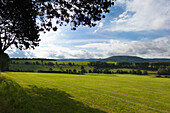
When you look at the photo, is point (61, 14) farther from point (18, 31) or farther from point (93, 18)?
point (18, 31)

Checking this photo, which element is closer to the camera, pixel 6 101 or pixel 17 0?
pixel 6 101

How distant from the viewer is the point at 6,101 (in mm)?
10164

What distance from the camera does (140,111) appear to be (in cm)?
1423

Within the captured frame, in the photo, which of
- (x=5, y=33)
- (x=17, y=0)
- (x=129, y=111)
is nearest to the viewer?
(x=17, y=0)

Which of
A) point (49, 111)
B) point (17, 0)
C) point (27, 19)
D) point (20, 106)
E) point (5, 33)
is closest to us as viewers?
point (20, 106)

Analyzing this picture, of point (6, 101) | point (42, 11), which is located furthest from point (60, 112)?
point (42, 11)

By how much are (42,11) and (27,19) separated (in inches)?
227

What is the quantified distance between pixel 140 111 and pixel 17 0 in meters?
17.6

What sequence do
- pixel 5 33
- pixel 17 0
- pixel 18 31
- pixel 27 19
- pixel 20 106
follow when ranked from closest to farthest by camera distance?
1. pixel 20 106
2. pixel 17 0
3. pixel 27 19
4. pixel 18 31
5. pixel 5 33

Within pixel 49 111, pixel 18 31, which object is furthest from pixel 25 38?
pixel 49 111

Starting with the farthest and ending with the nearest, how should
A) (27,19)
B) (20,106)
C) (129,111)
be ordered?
(27,19) → (129,111) → (20,106)

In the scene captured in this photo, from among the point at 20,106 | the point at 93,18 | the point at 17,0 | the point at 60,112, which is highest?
the point at 17,0

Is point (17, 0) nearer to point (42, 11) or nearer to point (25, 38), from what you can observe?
point (42, 11)

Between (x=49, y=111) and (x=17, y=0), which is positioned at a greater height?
(x=17, y=0)
